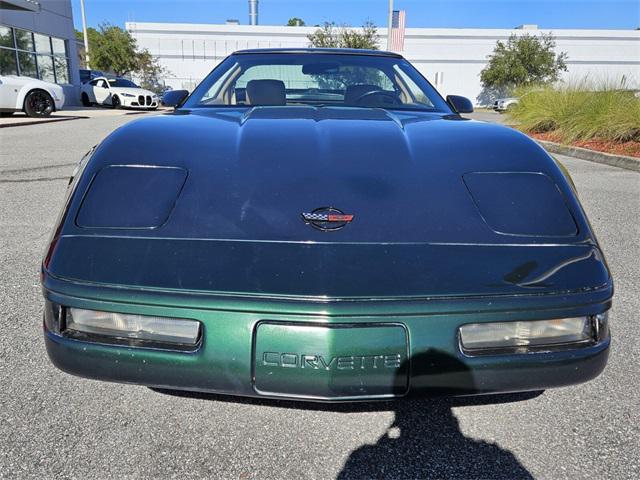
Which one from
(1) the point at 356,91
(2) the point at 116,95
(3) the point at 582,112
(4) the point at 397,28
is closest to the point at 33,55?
(2) the point at 116,95

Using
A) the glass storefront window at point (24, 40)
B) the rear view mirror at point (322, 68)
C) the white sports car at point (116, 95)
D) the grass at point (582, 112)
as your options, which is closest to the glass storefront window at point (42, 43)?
the glass storefront window at point (24, 40)

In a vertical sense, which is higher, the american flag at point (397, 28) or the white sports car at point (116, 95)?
the american flag at point (397, 28)

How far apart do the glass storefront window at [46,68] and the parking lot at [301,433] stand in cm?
2175

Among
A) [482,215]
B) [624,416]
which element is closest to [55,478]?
[482,215]

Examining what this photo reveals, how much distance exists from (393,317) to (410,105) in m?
1.74

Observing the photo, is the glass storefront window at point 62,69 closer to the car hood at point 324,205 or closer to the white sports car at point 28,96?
the white sports car at point 28,96

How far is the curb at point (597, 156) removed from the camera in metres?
7.37

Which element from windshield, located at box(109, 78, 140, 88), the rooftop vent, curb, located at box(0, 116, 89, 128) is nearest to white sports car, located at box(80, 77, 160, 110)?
windshield, located at box(109, 78, 140, 88)

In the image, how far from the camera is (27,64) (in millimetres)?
18672

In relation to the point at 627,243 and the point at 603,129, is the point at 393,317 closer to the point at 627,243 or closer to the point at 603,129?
the point at 627,243

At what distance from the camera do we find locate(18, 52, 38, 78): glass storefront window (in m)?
18.2

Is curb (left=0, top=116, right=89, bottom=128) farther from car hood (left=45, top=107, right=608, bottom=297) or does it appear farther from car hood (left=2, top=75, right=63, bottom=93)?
car hood (left=45, top=107, right=608, bottom=297)

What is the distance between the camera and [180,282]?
1265mm

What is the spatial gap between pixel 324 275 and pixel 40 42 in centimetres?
2333
